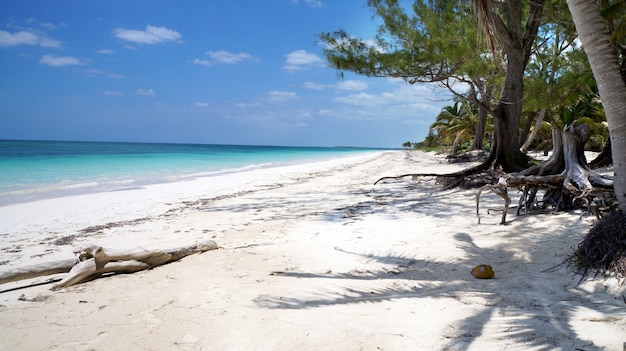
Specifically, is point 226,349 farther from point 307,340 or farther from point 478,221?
point 478,221

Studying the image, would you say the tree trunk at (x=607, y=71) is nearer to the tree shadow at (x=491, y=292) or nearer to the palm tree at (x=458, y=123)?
the tree shadow at (x=491, y=292)

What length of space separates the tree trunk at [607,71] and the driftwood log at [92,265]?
13.8ft

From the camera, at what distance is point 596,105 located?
20875 millimetres

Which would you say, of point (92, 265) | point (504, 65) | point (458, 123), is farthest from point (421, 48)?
point (458, 123)

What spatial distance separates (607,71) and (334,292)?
112 inches

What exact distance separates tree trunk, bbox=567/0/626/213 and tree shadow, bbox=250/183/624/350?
3.15 ft

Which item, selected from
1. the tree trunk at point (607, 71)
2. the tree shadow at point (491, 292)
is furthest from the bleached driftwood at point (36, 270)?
the tree trunk at point (607, 71)

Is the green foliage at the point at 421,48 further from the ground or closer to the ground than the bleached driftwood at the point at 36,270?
further from the ground

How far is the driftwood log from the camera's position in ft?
10.2

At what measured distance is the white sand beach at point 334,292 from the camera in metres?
2.10

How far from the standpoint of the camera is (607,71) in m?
2.98

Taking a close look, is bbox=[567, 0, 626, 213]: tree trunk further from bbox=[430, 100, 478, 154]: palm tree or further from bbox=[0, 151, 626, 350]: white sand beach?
bbox=[430, 100, 478, 154]: palm tree

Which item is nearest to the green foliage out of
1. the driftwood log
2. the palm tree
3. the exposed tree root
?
the exposed tree root

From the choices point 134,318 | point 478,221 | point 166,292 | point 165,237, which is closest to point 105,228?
point 165,237
